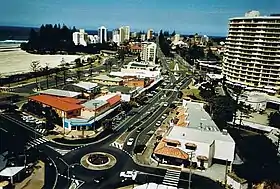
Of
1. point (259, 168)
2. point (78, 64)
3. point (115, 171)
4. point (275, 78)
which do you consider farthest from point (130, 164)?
point (78, 64)

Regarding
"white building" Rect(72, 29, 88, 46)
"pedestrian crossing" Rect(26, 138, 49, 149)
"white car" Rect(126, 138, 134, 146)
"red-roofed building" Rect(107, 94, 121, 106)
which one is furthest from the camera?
"white building" Rect(72, 29, 88, 46)

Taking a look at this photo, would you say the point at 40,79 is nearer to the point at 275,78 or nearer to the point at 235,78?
the point at 235,78

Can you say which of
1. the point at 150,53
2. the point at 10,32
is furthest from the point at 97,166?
the point at 150,53

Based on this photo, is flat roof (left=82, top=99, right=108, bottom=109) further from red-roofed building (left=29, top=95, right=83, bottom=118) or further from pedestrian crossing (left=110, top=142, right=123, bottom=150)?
pedestrian crossing (left=110, top=142, right=123, bottom=150)

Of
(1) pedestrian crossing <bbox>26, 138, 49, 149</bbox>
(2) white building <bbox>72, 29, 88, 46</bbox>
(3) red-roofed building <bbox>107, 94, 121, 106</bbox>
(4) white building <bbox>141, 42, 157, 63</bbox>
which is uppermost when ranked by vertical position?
(2) white building <bbox>72, 29, 88, 46</bbox>

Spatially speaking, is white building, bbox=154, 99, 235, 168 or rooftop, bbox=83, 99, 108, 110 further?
rooftop, bbox=83, 99, 108, 110

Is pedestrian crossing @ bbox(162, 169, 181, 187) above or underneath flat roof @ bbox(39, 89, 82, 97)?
underneath

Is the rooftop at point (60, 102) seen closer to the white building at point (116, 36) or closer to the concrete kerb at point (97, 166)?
the concrete kerb at point (97, 166)

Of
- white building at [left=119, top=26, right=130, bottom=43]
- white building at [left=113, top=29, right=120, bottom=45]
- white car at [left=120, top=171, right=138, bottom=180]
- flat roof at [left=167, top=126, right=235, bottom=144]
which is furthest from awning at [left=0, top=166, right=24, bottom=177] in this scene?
white building at [left=113, top=29, right=120, bottom=45]

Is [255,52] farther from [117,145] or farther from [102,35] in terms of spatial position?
[102,35]
